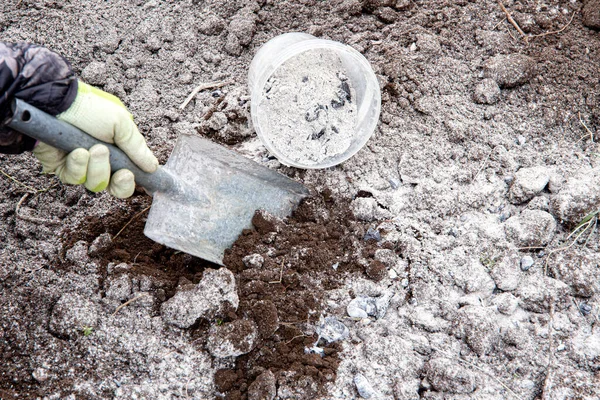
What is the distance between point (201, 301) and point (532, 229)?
1.56m

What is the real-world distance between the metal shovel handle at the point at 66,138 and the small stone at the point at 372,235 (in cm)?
96

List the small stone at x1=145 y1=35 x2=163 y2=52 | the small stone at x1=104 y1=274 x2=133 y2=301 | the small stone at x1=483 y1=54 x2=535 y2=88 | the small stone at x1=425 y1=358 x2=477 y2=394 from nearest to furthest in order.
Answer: the small stone at x1=425 y1=358 x2=477 y2=394 < the small stone at x1=104 y1=274 x2=133 y2=301 < the small stone at x1=483 y1=54 x2=535 y2=88 < the small stone at x1=145 y1=35 x2=163 y2=52

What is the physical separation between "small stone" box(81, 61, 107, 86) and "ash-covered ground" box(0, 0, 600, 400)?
2 centimetres

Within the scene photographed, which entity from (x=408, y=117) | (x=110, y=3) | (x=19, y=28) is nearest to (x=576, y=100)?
(x=408, y=117)

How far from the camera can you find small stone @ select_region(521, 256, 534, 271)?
7.86 feet

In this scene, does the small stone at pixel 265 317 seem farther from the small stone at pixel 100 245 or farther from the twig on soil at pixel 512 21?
the twig on soil at pixel 512 21

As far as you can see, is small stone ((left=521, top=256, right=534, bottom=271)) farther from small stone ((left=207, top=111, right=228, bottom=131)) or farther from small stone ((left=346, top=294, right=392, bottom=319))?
small stone ((left=207, top=111, right=228, bottom=131))

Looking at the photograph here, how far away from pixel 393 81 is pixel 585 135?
109 centimetres

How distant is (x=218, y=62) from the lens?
3.19 meters

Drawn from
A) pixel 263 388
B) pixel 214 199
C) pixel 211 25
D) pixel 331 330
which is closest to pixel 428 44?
pixel 211 25

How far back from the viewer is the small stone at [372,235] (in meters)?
2.55

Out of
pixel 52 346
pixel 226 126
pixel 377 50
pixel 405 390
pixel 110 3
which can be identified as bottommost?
pixel 405 390

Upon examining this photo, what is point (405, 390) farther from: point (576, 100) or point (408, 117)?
point (576, 100)

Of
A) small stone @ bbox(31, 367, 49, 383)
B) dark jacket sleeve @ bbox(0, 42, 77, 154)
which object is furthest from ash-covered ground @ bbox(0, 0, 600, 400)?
dark jacket sleeve @ bbox(0, 42, 77, 154)
